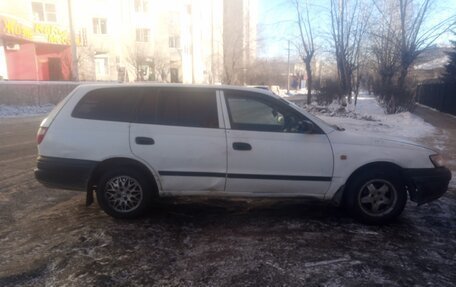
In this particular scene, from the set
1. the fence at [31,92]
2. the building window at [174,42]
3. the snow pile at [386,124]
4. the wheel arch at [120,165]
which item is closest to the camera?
the wheel arch at [120,165]

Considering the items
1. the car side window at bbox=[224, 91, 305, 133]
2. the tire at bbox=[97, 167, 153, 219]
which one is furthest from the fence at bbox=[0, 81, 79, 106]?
the car side window at bbox=[224, 91, 305, 133]

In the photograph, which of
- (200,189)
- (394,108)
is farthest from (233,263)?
(394,108)

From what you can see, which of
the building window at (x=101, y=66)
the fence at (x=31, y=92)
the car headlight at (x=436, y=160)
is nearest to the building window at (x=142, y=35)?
the building window at (x=101, y=66)

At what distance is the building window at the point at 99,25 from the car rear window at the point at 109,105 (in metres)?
38.1

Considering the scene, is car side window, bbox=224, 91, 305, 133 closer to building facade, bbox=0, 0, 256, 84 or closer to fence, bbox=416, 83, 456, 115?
fence, bbox=416, 83, 456, 115

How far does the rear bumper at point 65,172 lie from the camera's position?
4645mm

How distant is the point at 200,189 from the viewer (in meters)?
4.70

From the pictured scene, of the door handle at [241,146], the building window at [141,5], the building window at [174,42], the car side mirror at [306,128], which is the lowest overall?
the door handle at [241,146]

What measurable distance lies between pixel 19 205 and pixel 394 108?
18.1m

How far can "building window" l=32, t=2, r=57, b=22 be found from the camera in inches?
1337

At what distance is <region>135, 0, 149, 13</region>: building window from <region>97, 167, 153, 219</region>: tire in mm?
42549

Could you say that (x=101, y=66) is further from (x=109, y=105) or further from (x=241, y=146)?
(x=241, y=146)

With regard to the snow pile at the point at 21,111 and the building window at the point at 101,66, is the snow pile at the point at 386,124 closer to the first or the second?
the snow pile at the point at 21,111

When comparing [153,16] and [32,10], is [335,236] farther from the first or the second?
[153,16]
